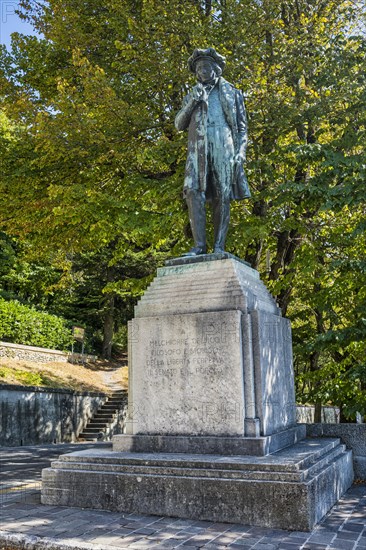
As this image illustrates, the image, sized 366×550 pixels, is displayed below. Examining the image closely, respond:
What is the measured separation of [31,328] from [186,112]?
19415 millimetres

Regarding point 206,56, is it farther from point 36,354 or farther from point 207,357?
point 36,354

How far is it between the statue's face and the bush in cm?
1788

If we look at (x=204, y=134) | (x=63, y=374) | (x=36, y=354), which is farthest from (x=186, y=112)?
(x=36, y=354)

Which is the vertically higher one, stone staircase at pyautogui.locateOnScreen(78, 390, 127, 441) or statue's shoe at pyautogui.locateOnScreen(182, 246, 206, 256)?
statue's shoe at pyautogui.locateOnScreen(182, 246, 206, 256)

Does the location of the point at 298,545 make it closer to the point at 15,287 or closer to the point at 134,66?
the point at 134,66

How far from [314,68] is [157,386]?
8.89 metres

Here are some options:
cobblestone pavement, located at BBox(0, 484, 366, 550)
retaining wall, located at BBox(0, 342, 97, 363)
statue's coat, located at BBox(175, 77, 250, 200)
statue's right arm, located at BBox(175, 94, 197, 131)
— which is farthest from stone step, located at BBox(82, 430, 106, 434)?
statue's right arm, located at BBox(175, 94, 197, 131)

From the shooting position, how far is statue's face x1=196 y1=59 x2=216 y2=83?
745 centimetres

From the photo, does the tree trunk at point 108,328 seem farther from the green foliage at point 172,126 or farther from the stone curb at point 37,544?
the stone curb at point 37,544

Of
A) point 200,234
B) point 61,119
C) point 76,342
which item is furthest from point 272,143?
point 76,342

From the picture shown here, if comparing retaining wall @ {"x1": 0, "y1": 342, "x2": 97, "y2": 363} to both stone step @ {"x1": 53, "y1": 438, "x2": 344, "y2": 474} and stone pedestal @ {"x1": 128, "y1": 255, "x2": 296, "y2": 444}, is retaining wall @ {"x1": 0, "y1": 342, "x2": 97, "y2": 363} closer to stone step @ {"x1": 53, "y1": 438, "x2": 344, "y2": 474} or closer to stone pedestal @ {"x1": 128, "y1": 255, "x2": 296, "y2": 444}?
stone pedestal @ {"x1": 128, "y1": 255, "x2": 296, "y2": 444}

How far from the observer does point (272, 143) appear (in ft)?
40.3

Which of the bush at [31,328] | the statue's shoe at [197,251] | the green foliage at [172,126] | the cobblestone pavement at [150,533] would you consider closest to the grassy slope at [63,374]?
the bush at [31,328]

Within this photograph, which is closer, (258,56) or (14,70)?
(258,56)
